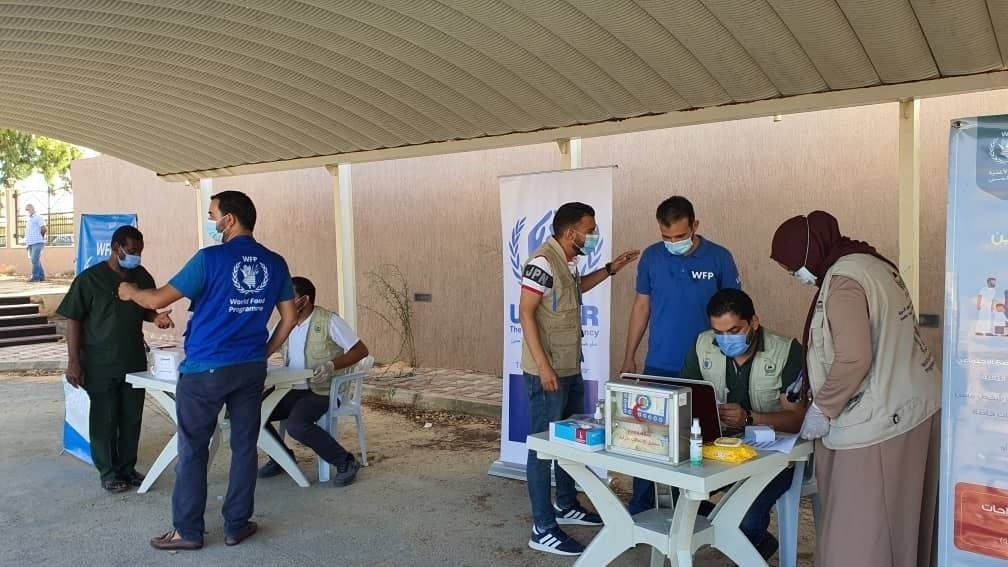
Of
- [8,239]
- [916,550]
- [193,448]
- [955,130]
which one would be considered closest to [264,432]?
[193,448]

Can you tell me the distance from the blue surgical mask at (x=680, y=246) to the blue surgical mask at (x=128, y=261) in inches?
122

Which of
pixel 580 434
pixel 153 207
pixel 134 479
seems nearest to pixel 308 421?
pixel 134 479

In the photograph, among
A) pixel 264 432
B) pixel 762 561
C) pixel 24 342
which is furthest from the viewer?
pixel 24 342

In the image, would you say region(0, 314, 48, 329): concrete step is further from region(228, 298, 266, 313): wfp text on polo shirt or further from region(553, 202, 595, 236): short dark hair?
region(553, 202, 595, 236): short dark hair

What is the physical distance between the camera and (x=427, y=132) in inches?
238

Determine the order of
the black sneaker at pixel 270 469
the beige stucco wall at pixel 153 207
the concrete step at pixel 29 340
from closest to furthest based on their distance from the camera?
1. the black sneaker at pixel 270 469
2. the concrete step at pixel 29 340
3. the beige stucco wall at pixel 153 207

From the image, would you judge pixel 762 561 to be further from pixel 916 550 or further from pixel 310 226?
pixel 310 226

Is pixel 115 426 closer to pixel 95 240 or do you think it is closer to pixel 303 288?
pixel 303 288

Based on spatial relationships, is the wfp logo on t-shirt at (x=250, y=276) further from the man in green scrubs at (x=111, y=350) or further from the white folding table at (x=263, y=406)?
the man in green scrubs at (x=111, y=350)

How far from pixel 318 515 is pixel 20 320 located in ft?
34.8

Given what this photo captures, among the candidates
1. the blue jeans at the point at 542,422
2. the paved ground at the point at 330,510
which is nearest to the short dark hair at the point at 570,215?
the blue jeans at the point at 542,422

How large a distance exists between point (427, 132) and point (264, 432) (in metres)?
2.43

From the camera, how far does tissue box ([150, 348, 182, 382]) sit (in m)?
4.73

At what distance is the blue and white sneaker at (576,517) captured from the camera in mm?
4316
